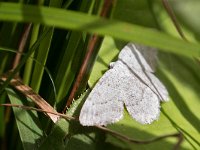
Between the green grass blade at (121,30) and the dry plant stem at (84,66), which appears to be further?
Answer: the dry plant stem at (84,66)

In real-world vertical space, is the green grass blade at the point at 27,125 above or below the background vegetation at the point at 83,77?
below

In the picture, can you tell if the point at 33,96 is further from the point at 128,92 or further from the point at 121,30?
the point at 121,30

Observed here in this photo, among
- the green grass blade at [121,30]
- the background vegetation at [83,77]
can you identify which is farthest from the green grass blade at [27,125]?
the green grass blade at [121,30]

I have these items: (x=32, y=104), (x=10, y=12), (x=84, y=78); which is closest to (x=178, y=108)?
(x=84, y=78)

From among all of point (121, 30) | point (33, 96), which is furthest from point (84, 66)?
point (121, 30)

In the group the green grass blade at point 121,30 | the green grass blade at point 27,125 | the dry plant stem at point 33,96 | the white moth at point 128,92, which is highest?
the green grass blade at point 121,30

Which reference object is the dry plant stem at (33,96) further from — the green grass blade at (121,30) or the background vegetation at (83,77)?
the green grass blade at (121,30)

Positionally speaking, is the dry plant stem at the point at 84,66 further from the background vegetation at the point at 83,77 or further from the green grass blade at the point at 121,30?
the green grass blade at the point at 121,30
